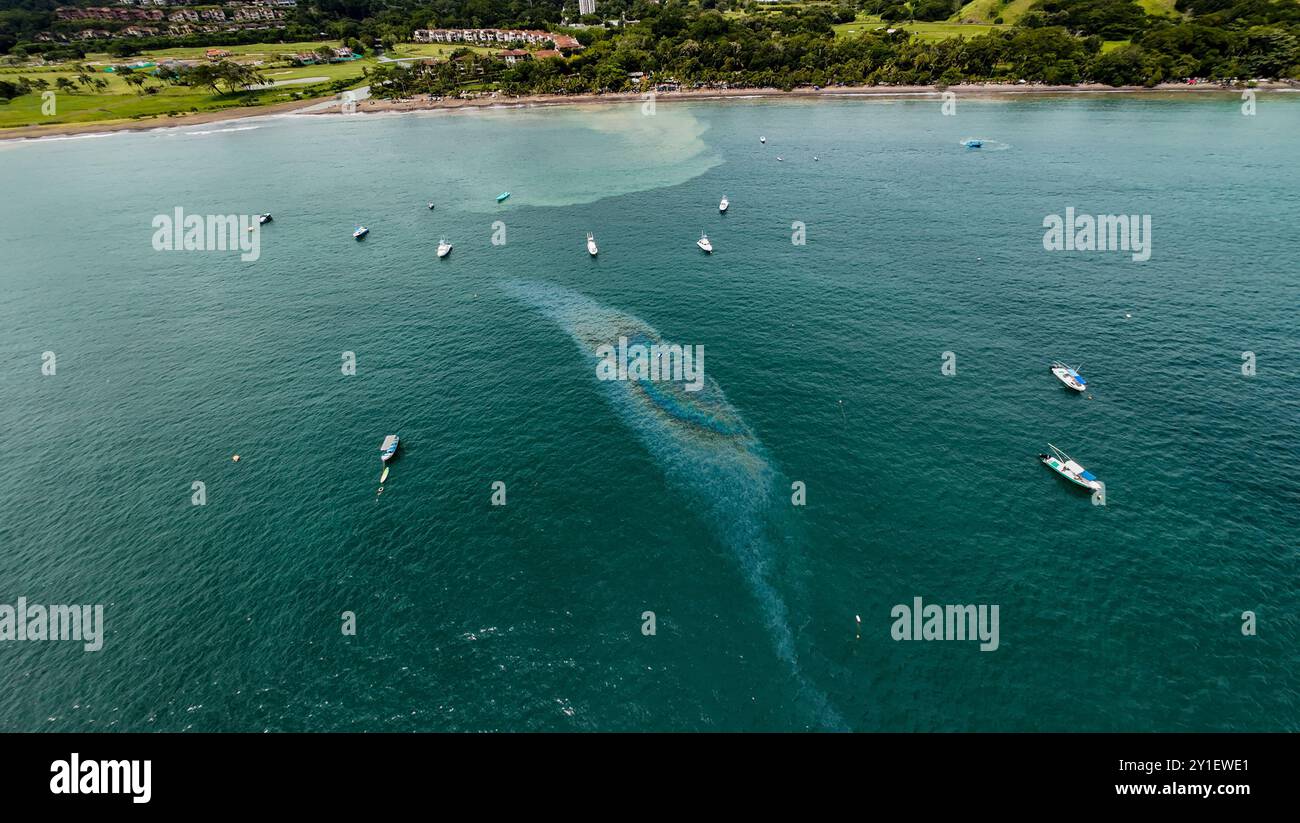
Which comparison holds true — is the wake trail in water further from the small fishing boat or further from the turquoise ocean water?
the small fishing boat

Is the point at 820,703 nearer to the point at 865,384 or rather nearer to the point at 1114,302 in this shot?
the point at 865,384

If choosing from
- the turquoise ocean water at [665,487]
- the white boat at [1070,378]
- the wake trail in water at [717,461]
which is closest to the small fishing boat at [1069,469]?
the turquoise ocean water at [665,487]

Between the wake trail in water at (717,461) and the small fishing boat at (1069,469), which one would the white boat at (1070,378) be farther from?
the wake trail in water at (717,461)

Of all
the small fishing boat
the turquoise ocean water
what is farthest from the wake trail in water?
the small fishing boat

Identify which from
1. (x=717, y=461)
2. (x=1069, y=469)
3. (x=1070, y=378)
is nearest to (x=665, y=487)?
(x=717, y=461)
